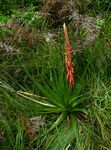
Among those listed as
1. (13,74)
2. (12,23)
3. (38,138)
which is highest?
(12,23)

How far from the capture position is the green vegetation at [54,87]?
9.91 ft

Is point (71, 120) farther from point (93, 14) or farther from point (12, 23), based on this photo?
point (93, 14)

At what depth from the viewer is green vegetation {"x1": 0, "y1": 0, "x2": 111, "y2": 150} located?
3.02 m

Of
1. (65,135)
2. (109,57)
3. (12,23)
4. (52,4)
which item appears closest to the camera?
(65,135)

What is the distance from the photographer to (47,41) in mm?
3504

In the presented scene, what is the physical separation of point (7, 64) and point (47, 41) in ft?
1.29

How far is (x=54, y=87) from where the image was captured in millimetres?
3176

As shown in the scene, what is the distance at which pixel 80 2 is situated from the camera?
13.6 ft

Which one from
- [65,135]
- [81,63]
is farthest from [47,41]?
[65,135]

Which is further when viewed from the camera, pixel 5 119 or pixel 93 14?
pixel 93 14

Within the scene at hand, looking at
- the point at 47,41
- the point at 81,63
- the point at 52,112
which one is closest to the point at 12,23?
the point at 47,41

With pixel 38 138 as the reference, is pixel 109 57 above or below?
above

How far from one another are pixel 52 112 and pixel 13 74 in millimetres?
510

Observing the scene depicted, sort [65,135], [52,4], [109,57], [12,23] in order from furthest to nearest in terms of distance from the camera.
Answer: [52,4] → [12,23] → [109,57] → [65,135]
